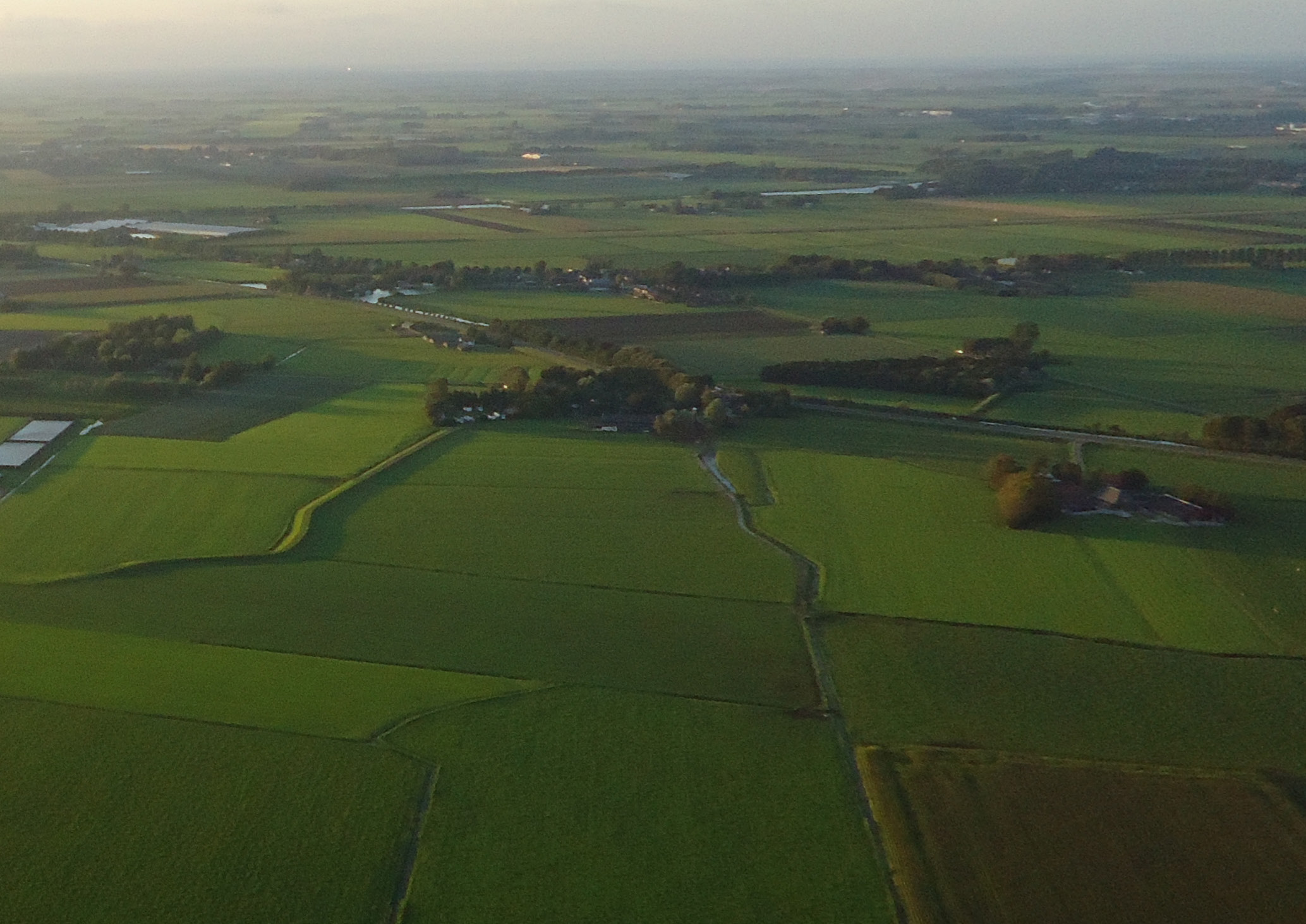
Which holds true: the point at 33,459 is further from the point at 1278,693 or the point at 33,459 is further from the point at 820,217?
the point at 820,217

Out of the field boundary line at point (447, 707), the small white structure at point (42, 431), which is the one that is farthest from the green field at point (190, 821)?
the small white structure at point (42, 431)

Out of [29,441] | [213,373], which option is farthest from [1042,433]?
[29,441]

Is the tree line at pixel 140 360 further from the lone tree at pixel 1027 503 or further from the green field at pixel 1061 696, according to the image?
the green field at pixel 1061 696

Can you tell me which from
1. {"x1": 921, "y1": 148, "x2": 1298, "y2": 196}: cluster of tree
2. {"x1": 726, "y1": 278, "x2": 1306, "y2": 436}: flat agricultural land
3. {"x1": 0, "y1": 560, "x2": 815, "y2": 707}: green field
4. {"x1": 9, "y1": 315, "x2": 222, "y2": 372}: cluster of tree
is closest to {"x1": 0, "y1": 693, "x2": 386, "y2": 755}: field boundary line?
{"x1": 0, "y1": 560, "x2": 815, "y2": 707}: green field

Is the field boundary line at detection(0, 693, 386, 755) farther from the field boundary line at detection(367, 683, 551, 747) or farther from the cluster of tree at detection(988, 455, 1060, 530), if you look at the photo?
the cluster of tree at detection(988, 455, 1060, 530)

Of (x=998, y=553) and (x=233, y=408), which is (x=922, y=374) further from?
(x=233, y=408)
